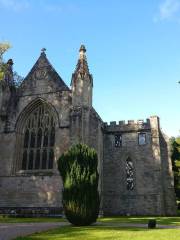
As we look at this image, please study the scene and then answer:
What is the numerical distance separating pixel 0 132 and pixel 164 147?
16.1 meters

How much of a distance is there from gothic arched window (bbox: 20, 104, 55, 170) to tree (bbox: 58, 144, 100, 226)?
29.7 ft

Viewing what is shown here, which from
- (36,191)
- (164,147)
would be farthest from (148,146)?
(36,191)

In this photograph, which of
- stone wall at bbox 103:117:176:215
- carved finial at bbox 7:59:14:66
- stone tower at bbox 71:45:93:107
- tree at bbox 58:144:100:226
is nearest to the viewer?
tree at bbox 58:144:100:226

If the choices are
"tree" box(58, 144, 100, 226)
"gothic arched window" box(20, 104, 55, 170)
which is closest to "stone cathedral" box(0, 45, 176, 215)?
"gothic arched window" box(20, 104, 55, 170)

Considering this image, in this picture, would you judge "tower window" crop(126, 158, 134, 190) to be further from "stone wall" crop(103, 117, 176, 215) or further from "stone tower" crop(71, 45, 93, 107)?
"stone tower" crop(71, 45, 93, 107)

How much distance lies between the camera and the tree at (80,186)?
15.1m

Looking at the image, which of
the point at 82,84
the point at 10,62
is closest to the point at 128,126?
the point at 82,84

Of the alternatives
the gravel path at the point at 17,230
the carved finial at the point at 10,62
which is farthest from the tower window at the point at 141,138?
the gravel path at the point at 17,230

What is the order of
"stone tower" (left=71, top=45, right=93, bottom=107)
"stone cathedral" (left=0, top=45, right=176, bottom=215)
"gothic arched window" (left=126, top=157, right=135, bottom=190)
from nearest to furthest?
"stone cathedral" (left=0, top=45, right=176, bottom=215)
"stone tower" (left=71, top=45, right=93, bottom=107)
"gothic arched window" (left=126, top=157, right=135, bottom=190)

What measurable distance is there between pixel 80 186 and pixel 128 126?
1622 cm

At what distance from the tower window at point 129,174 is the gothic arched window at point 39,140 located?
27.5 ft

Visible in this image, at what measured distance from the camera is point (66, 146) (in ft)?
81.4

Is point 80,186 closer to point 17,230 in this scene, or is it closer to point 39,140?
point 17,230

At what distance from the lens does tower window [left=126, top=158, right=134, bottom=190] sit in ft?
94.6
